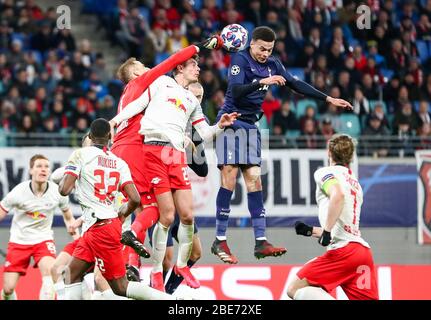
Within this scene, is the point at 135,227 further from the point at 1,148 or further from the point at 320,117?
the point at 320,117

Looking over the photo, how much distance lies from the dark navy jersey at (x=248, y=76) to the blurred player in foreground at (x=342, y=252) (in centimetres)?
112

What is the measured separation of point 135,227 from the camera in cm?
1012

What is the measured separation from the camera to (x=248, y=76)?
10602 millimetres

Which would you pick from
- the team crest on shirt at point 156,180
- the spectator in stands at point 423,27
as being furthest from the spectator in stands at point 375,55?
the team crest on shirt at point 156,180

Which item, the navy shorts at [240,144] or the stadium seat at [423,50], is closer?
the navy shorts at [240,144]

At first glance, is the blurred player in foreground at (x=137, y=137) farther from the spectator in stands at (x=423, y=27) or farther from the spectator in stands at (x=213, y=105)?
the spectator in stands at (x=423, y=27)

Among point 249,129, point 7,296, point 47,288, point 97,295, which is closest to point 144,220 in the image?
point 249,129

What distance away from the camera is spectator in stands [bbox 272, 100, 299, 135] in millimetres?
18578

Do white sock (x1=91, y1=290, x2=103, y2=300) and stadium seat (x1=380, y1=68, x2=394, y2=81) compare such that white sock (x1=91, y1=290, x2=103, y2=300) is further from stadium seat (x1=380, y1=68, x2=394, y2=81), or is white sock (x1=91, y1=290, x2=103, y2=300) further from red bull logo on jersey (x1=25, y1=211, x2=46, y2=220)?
stadium seat (x1=380, y1=68, x2=394, y2=81)

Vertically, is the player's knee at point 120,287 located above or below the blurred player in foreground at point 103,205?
below

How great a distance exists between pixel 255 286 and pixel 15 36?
9.62 m

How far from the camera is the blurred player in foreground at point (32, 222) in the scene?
41.4 feet

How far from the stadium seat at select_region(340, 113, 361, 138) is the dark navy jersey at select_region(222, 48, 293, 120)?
783cm

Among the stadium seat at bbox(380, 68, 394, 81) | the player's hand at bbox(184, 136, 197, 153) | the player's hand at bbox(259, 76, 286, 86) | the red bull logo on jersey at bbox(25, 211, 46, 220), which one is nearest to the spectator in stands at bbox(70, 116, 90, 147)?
the red bull logo on jersey at bbox(25, 211, 46, 220)
